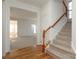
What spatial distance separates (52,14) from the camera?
14.3 ft

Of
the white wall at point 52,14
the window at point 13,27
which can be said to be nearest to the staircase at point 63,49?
the white wall at point 52,14

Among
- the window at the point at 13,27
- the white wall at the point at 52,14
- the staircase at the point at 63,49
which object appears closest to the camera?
the staircase at the point at 63,49

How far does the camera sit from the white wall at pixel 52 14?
4.32m

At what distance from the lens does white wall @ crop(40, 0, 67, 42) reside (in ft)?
14.2

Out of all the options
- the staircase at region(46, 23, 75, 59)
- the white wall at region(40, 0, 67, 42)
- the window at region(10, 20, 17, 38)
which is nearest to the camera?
the staircase at region(46, 23, 75, 59)

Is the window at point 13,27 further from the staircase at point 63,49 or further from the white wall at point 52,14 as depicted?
the staircase at point 63,49

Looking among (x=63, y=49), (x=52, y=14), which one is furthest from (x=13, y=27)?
(x=63, y=49)

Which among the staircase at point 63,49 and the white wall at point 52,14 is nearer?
the staircase at point 63,49

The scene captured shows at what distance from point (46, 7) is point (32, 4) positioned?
2.70ft

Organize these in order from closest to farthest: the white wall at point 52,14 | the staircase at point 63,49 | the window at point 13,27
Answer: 1. the staircase at point 63,49
2. the white wall at point 52,14
3. the window at point 13,27

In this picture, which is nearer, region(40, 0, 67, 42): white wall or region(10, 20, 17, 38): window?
region(40, 0, 67, 42): white wall

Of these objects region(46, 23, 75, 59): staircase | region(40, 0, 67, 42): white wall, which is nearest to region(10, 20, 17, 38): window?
region(40, 0, 67, 42): white wall

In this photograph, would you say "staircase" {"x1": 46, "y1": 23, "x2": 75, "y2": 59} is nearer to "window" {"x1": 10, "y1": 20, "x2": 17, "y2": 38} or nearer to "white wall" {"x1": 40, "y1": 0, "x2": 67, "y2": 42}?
"white wall" {"x1": 40, "y1": 0, "x2": 67, "y2": 42}

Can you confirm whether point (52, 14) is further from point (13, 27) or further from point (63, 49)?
point (13, 27)
